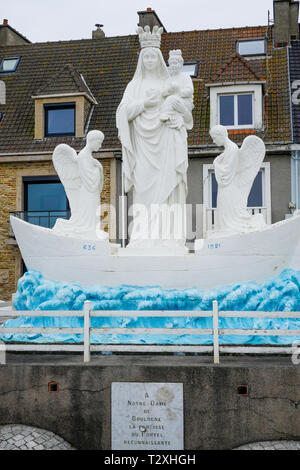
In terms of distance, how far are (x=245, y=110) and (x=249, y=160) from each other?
941cm

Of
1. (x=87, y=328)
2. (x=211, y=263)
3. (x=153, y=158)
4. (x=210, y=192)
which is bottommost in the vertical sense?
(x=87, y=328)

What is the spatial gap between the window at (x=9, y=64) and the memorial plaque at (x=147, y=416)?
18774 mm

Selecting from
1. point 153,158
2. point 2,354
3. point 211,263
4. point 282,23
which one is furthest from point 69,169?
point 282,23

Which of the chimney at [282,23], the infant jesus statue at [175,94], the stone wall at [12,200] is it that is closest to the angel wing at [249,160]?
the infant jesus statue at [175,94]

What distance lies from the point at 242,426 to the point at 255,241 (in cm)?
348

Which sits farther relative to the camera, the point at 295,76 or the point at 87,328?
the point at 295,76

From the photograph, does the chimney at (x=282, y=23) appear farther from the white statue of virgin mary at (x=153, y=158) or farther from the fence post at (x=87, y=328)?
the fence post at (x=87, y=328)

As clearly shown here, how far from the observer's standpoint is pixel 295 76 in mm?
20469

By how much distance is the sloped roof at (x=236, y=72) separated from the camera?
19109mm

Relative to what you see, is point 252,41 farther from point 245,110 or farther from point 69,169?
point 69,169

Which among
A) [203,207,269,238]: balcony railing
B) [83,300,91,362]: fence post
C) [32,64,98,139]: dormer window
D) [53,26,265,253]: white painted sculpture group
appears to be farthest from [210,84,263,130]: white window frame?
[83,300,91,362]: fence post

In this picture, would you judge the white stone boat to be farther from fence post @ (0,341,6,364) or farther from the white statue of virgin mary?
fence post @ (0,341,6,364)

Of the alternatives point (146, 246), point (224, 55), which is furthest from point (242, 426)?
point (224, 55)
